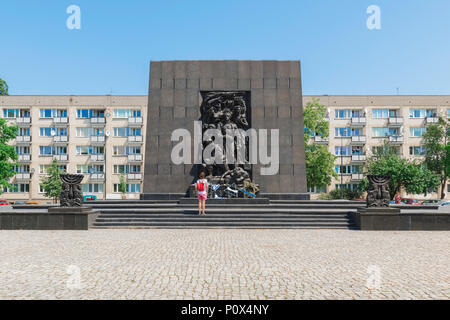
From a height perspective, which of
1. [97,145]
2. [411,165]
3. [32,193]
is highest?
[97,145]

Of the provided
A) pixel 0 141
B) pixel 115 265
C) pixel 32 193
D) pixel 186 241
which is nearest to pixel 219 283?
pixel 115 265

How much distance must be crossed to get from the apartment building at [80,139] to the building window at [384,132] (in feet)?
130

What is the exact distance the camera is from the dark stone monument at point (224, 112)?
20.6m

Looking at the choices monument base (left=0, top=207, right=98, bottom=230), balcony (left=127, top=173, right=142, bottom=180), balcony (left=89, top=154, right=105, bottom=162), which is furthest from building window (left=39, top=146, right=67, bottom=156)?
monument base (left=0, top=207, right=98, bottom=230)

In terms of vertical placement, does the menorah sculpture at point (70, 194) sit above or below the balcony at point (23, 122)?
below

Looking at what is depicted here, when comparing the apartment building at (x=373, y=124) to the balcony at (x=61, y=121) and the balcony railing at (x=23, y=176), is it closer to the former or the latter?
the balcony at (x=61, y=121)

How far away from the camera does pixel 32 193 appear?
2286 inches

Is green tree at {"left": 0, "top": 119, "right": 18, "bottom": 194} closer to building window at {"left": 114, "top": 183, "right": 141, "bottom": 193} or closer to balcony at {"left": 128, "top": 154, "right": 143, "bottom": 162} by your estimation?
building window at {"left": 114, "top": 183, "right": 141, "bottom": 193}

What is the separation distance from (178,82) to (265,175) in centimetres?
796

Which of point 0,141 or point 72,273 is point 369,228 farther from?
point 0,141

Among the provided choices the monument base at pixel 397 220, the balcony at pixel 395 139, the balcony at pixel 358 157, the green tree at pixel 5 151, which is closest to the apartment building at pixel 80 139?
the green tree at pixel 5 151

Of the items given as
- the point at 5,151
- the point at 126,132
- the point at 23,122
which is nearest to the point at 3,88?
the point at 23,122

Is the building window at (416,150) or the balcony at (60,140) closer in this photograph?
the balcony at (60,140)
